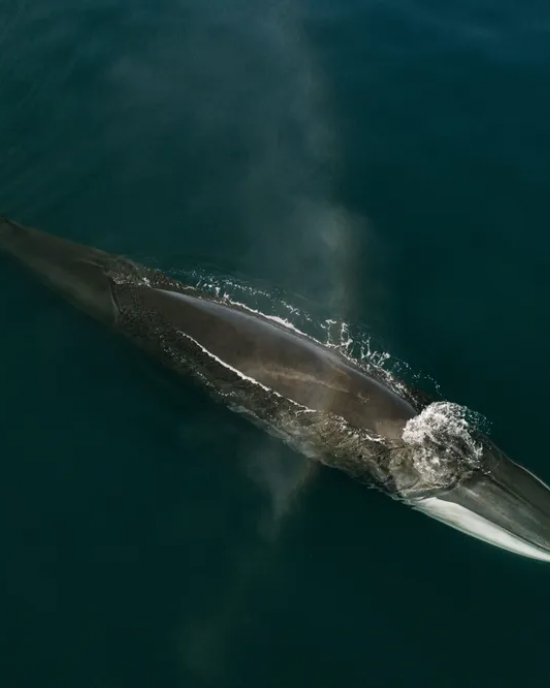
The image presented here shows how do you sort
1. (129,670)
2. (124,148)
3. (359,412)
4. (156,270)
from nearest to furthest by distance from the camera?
1. (129,670)
2. (359,412)
3. (156,270)
4. (124,148)

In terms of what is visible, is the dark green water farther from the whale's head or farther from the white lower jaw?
the whale's head

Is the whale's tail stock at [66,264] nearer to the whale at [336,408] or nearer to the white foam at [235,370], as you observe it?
the whale at [336,408]

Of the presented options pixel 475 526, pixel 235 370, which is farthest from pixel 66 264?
pixel 475 526

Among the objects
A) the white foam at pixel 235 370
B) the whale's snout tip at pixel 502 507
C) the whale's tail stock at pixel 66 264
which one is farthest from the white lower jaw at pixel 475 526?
the whale's tail stock at pixel 66 264

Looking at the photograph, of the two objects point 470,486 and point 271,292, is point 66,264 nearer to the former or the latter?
point 271,292

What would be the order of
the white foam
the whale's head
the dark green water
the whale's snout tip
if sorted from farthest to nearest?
the white foam < the whale's head < the whale's snout tip < the dark green water

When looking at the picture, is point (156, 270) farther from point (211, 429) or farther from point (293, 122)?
point (293, 122)

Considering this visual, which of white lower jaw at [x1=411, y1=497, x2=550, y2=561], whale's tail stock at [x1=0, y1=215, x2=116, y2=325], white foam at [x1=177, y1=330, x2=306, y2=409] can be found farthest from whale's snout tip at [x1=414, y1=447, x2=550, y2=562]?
whale's tail stock at [x1=0, y1=215, x2=116, y2=325]

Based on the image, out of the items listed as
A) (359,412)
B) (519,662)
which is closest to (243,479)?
(359,412)
